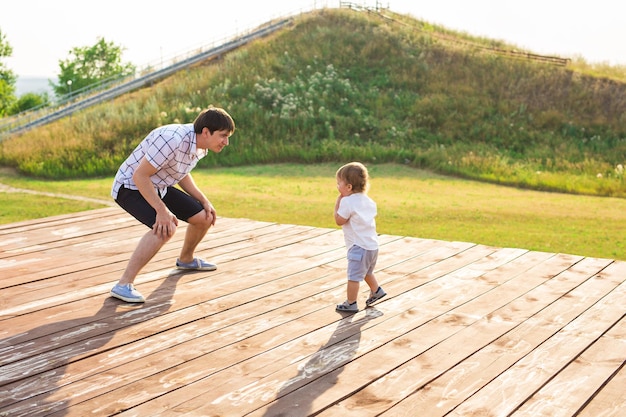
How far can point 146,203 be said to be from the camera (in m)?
5.64

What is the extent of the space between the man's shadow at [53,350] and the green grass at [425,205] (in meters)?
5.79

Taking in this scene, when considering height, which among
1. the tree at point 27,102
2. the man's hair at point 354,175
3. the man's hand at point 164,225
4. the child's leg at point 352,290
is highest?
the tree at point 27,102

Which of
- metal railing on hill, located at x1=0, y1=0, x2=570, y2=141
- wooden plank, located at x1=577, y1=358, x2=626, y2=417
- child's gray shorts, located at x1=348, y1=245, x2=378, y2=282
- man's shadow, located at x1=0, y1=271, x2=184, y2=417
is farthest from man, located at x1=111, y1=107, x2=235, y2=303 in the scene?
metal railing on hill, located at x1=0, y1=0, x2=570, y2=141

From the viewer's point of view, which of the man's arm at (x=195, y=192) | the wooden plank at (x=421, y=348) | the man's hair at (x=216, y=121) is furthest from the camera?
the man's arm at (x=195, y=192)

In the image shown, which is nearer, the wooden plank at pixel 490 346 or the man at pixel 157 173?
the wooden plank at pixel 490 346

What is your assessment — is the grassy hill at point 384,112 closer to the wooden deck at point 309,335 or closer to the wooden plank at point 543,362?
the wooden deck at point 309,335

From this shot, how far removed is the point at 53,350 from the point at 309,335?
1549 millimetres

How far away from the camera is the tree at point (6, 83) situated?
54375 mm

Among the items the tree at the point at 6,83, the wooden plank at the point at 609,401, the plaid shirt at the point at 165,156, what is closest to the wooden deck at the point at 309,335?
the wooden plank at the point at 609,401

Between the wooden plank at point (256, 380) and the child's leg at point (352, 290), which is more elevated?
the child's leg at point (352, 290)

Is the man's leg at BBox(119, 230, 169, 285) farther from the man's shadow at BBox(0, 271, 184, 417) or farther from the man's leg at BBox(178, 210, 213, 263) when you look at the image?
the man's leg at BBox(178, 210, 213, 263)

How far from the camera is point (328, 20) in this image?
34.0m

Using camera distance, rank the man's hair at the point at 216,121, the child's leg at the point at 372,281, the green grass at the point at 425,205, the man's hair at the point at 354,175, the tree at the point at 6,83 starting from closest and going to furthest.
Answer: the man's hair at the point at 354,175 → the child's leg at the point at 372,281 → the man's hair at the point at 216,121 → the green grass at the point at 425,205 → the tree at the point at 6,83

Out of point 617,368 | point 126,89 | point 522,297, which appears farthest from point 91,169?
point 617,368
